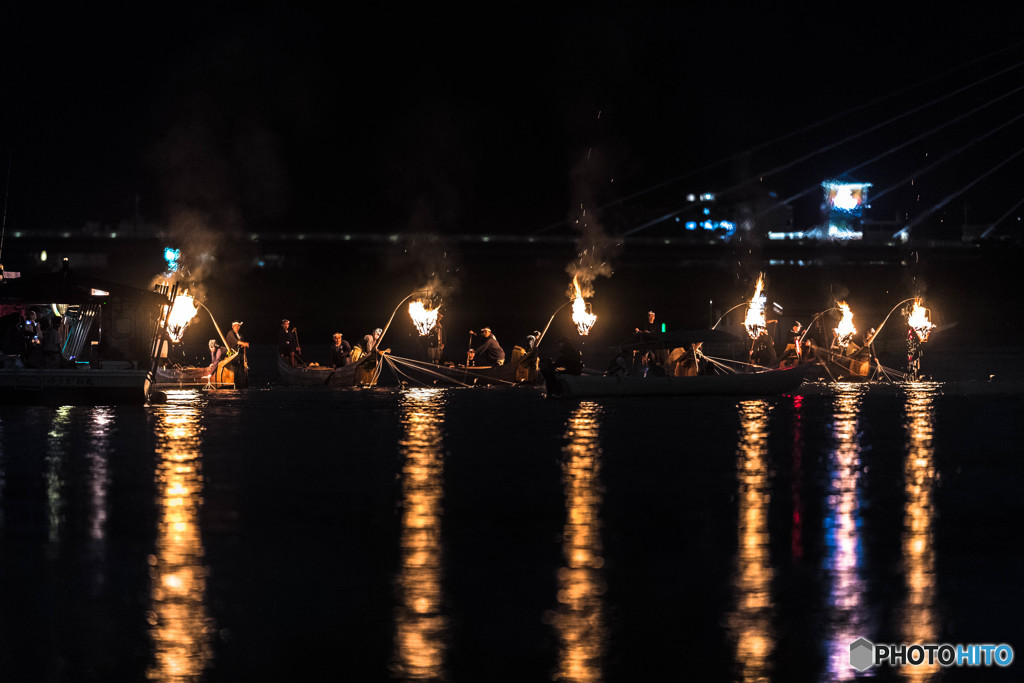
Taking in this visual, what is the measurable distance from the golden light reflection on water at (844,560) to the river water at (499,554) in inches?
1.0

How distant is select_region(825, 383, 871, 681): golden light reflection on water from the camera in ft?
23.2

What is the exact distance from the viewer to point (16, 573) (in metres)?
8.84

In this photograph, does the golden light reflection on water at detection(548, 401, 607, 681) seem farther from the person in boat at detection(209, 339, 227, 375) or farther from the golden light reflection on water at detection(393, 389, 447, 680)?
the person in boat at detection(209, 339, 227, 375)

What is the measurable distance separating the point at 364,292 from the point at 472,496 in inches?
4240

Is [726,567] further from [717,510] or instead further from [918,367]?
[918,367]

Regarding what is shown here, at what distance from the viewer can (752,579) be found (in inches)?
344

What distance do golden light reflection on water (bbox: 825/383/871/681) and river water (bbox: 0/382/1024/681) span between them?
0.03 metres

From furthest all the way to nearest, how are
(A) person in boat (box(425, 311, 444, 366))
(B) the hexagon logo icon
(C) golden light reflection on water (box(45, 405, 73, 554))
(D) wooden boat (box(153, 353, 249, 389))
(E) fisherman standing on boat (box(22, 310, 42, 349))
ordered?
(A) person in boat (box(425, 311, 444, 366))
(D) wooden boat (box(153, 353, 249, 389))
(E) fisherman standing on boat (box(22, 310, 42, 349))
(C) golden light reflection on water (box(45, 405, 73, 554))
(B) the hexagon logo icon

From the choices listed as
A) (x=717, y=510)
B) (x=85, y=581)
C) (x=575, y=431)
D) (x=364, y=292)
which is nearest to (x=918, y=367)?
(x=575, y=431)

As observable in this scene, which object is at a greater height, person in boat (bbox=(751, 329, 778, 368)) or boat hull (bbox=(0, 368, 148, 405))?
person in boat (bbox=(751, 329, 778, 368))

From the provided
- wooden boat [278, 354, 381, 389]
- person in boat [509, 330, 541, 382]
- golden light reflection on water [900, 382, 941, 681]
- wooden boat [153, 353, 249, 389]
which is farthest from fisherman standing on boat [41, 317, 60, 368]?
golden light reflection on water [900, 382, 941, 681]

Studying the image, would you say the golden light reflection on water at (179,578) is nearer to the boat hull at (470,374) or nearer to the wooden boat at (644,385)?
→ the wooden boat at (644,385)

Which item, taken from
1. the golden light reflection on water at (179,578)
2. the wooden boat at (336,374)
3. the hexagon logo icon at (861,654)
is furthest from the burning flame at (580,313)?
the hexagon logo icon at (861,654)

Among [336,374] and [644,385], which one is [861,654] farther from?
[336,374]
